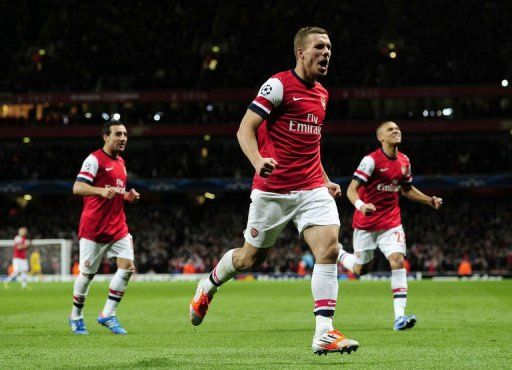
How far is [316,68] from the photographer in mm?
8070

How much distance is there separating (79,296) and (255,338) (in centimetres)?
283

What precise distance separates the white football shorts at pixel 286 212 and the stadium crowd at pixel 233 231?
32160 mm

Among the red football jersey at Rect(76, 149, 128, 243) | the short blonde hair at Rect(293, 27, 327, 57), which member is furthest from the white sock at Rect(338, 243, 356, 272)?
the short blonde hair at Rect(293, 27, 327, 57)

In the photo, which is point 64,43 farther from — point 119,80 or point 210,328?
point 210,328

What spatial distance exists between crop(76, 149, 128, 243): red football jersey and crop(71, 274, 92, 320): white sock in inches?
23.7

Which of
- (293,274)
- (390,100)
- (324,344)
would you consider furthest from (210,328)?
(390,100)

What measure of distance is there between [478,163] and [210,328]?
36869mm

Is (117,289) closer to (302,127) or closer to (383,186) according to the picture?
(383,186)

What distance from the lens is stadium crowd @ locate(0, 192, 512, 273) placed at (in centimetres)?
4106

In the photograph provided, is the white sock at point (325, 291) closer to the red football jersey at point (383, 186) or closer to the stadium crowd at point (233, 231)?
the red football jersey at point (383, 186)

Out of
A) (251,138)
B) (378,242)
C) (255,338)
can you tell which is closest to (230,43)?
(378,242)

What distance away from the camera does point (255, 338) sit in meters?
10.8

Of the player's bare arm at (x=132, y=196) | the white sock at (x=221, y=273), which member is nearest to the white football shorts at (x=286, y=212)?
the white sock at (x=221, y=273)

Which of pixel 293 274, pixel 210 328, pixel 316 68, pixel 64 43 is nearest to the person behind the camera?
pixel 316 68
